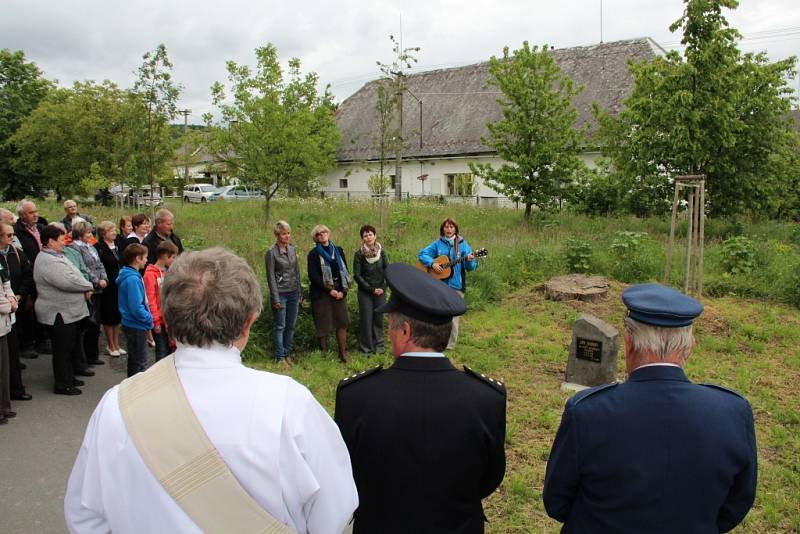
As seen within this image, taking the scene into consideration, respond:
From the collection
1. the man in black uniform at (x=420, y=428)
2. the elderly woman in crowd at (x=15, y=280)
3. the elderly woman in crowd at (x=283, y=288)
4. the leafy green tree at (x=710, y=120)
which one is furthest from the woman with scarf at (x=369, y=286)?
the leafy green tree at (x=710, y=120)

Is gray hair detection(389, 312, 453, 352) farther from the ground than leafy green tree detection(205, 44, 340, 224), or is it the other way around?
leafy green tree detection(205, 44, 340, 224)

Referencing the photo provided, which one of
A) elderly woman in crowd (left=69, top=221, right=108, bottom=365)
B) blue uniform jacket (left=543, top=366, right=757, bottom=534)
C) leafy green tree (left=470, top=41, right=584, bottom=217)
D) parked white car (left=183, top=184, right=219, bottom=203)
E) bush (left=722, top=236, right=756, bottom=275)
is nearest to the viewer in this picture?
blue uniform jacket (left=543, top=366, right=757, bottom=534)

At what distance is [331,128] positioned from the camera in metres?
21.9

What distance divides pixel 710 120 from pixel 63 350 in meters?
15.0

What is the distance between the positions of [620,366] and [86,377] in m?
6.55

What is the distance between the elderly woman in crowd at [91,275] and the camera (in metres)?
7.38

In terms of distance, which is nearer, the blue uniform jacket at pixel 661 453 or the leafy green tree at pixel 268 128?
the blue uniform jacket at pixel 661 453

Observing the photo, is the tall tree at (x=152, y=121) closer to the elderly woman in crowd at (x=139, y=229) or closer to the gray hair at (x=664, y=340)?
the elderly woman in crowd at (x=139, y=229)

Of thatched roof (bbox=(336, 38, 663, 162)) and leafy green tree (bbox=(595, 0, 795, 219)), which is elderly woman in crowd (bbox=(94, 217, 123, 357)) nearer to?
leafy green tree (bbox=(595, 0, 795, 219))

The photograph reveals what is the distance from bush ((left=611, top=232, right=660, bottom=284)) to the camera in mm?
11902

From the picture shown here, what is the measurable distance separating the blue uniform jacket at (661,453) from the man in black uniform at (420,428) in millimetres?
371

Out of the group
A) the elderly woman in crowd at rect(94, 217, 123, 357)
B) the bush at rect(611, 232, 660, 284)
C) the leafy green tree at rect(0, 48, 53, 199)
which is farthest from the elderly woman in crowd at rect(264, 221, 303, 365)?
the leafy green tree at rect(0, 48, 53, 199)

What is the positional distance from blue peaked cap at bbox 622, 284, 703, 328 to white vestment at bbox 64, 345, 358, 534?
119 cm

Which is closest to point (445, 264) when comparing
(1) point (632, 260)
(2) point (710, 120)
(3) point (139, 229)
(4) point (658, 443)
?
(3) point (139, 229)
